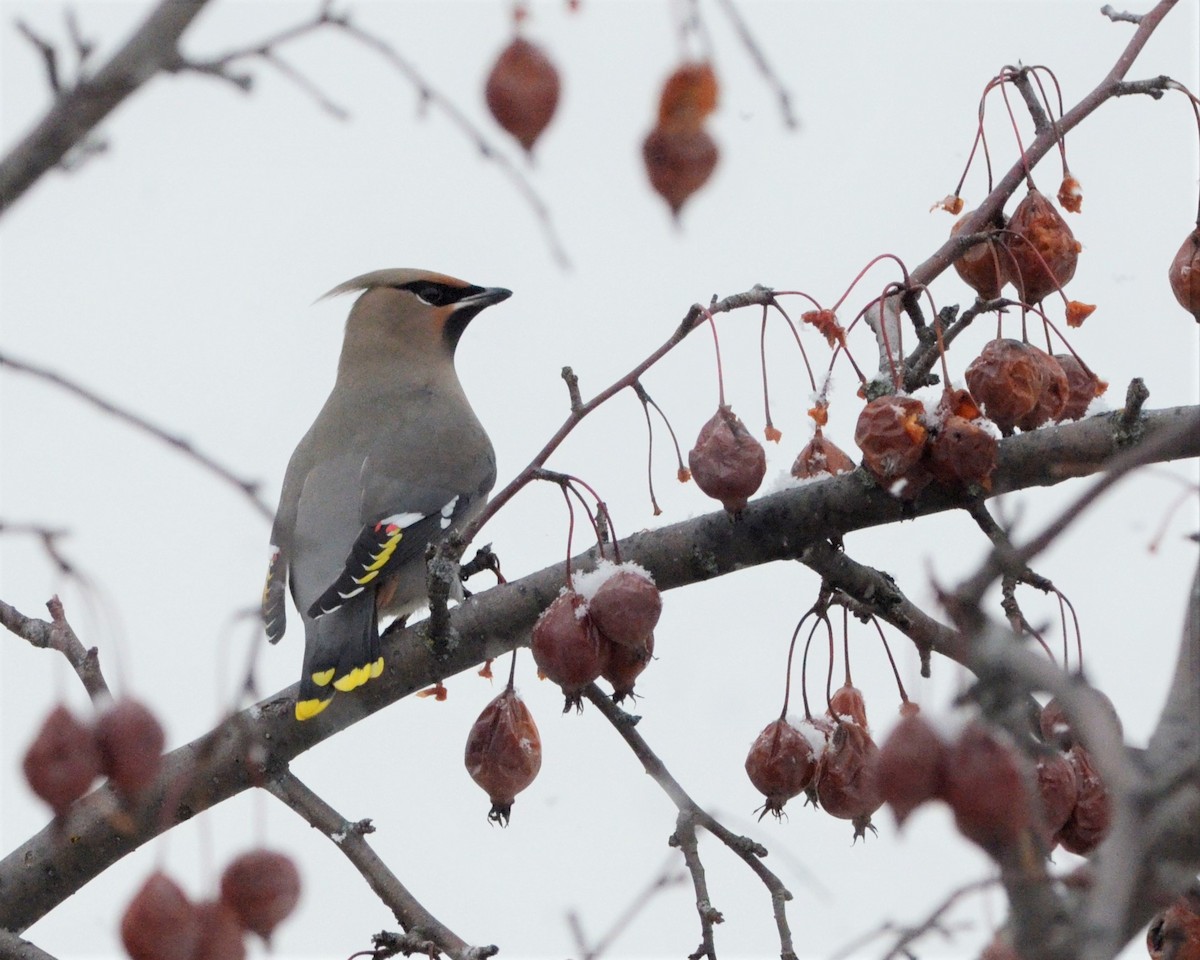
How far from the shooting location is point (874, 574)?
123 inches

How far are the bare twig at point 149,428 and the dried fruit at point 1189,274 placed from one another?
2.12 m

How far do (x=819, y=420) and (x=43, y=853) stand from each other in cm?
165

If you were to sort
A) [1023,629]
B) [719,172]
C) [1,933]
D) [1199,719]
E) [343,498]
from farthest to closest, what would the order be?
[343,498], [1,933], [1023,629], [719,172], [1199,719]

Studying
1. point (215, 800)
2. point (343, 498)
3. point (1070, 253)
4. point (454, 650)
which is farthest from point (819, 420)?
point (343, 498)

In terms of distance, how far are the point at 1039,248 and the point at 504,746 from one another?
1.37 metres

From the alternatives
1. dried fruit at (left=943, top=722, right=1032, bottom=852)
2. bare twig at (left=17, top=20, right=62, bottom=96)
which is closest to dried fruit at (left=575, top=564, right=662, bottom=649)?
dried fruit at (left=943, top=722, right=1032, bottom=852)

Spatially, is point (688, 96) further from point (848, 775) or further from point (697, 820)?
point (697, 820)

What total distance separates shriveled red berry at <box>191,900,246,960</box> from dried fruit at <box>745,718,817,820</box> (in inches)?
49.8

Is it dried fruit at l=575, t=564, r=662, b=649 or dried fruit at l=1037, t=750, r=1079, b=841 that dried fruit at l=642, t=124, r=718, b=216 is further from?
dried fruit at l=1037, t=750, r=1079, b=841

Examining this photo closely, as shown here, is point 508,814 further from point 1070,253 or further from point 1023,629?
point 1070,253

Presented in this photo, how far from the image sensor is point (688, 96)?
6.06ft

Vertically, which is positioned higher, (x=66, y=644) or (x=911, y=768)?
(x=66, y=644)

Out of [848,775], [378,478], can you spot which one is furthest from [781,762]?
[378,478]

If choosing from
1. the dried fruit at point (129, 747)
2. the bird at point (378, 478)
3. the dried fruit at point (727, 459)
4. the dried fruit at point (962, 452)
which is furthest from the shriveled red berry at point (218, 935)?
the bird at point (378, 478)
